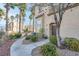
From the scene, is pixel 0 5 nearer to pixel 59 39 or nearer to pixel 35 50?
pixel 35 50

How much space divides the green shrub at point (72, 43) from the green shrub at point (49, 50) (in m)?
0.18

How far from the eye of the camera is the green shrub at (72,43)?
81.3 inches

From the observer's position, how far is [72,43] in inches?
81.3

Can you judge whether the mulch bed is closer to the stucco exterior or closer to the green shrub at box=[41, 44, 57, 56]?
the green shrub at box=[41, 44, 57, 56]

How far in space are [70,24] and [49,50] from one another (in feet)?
1.48

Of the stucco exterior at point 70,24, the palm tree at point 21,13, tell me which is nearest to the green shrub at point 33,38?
the palm tree at point 21,13

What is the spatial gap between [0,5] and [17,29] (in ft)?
1.31

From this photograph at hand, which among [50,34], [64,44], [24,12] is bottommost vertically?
[64,44]

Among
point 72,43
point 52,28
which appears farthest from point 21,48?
point 72,43

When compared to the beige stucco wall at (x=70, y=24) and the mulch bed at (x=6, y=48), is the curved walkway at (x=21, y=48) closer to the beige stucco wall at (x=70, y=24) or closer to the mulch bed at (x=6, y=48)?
the mulch bed at (x=6, y=48)

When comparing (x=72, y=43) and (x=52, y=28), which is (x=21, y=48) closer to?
(x=52, y=28)

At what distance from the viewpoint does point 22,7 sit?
210 centimetres

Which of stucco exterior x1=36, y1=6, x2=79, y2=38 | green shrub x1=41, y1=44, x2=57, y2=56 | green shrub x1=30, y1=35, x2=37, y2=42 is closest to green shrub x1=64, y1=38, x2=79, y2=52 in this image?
stucco exterior x1=36, y1=6, x2=79, y2=38

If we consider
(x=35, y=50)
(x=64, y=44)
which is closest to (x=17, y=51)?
(x=35, y=50)
